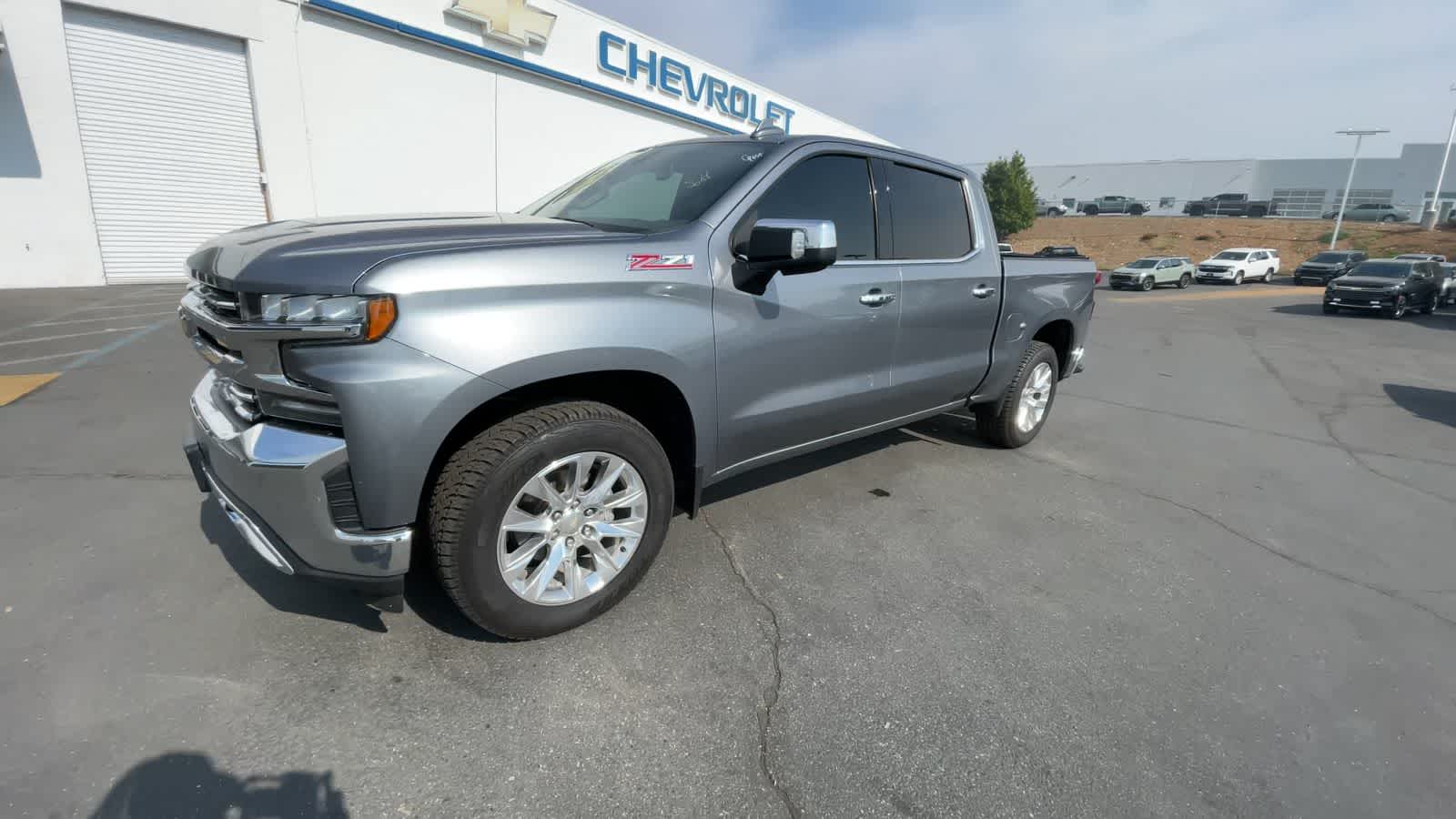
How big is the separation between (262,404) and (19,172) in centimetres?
1259

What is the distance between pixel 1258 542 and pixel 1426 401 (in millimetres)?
6555

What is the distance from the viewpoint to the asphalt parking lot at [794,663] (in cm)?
192

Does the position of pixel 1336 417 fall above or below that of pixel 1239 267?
below

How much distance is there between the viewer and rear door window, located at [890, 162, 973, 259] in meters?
3.66

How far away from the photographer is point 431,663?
2.36 m

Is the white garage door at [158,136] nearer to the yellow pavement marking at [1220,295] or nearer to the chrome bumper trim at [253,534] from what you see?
the chrome bumper trim at [253,534]

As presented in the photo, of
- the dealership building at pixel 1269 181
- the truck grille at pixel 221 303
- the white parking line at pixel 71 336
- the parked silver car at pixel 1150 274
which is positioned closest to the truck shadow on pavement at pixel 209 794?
the truck grille at pixel 221 303

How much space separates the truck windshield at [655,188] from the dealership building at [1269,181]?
81.4m

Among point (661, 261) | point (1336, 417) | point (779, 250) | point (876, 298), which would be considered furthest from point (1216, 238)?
point (661, 261)

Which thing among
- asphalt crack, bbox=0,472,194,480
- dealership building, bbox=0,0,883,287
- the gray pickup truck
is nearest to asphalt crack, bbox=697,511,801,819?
the gray pickup truck

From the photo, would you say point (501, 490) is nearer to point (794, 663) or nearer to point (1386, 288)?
point (794, 663)

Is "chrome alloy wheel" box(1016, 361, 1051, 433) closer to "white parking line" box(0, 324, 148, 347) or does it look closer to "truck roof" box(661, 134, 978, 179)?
"truck roof" box(661, 134, 978, 179)

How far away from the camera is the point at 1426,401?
781 cm

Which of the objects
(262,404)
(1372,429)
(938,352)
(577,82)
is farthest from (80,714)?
(577,82)
